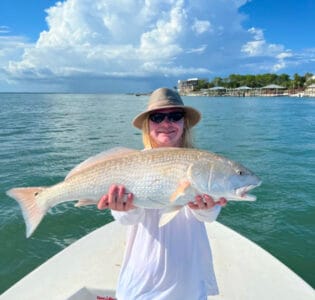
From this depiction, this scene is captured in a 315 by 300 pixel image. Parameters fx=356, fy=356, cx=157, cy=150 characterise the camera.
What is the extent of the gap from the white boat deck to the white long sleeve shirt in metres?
1.76

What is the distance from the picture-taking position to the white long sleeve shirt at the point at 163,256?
2723 millimetres

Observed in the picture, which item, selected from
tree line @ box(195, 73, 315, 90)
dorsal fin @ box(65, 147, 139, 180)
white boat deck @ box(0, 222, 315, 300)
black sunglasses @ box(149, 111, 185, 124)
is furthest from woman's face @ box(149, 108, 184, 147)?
tree line @ box(195, 73, 315, 90)

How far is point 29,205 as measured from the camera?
10.5 feet

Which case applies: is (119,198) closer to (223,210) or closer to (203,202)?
(203,202)

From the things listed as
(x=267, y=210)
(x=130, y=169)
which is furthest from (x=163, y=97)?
(x=267, y=210)

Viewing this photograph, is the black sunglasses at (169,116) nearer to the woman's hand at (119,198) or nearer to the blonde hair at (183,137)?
the blonde hair at (183,137)

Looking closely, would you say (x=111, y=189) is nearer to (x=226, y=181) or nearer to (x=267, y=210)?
(x=226, y=181)

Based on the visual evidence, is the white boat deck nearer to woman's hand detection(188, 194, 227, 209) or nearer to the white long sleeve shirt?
the white long sleeve shirt

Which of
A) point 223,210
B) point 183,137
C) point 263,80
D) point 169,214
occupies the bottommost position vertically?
point 223,210

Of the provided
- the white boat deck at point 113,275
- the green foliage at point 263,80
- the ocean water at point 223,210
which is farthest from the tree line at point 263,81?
the white boat deck at point 113,275

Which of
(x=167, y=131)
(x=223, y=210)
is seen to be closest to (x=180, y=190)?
(x=167, y=131)

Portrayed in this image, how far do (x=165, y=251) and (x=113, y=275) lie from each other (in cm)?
228

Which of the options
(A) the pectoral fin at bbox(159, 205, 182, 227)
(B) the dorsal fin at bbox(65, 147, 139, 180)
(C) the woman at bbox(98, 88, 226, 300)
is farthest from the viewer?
(B) the dorsal fin at bbox(65, 147, 139, 180)

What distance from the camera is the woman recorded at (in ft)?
8.93
